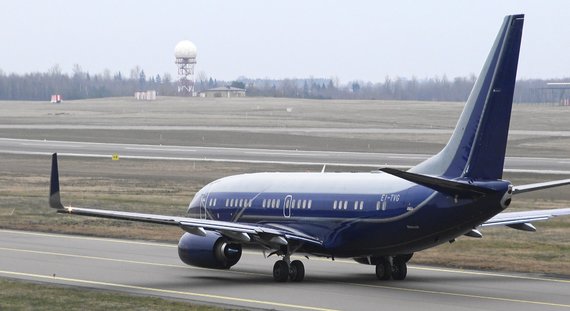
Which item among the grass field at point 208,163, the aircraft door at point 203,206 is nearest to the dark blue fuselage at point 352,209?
the aircraft door at point 203,206

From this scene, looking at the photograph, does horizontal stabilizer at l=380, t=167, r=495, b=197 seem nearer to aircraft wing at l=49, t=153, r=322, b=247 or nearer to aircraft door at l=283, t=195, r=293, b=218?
aircraft wing at l=49, t=153, r=322, b=247

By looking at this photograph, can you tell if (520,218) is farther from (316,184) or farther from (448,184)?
(448,184)

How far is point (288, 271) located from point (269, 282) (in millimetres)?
651

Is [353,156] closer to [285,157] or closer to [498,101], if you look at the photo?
[285,157]

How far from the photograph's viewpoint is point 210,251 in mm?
34906

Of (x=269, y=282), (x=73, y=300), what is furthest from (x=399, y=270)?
(x=73, y=300)

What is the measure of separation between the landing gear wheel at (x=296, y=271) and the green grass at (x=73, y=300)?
523 cm

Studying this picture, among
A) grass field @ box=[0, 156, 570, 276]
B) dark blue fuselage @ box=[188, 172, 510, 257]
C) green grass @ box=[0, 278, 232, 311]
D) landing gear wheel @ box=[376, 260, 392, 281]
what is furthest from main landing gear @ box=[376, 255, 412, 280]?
green grass @ box=[0, 278, 232, 311]

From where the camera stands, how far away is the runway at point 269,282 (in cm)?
2956

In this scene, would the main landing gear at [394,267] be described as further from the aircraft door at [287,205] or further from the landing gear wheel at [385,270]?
the aircraft door at [287,205]

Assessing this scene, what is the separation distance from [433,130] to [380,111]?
52.8 meters

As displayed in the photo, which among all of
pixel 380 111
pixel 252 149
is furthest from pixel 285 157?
pixel 380 111

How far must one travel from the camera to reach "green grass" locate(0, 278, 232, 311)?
1121 inches

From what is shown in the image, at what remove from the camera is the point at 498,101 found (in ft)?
100
